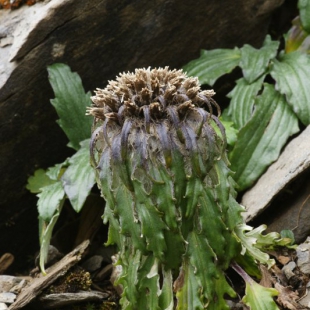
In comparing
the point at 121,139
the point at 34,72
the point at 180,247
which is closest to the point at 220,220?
the point at 180,247

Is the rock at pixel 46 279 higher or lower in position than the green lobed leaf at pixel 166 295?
lower

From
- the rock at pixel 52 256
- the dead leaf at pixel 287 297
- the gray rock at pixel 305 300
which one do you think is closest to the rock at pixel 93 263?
the rock at pixel 52 256

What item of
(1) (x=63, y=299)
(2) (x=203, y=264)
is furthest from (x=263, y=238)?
(1) (x=63, y=299)

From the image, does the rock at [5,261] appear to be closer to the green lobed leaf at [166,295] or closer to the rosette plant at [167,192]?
the rosette plant at [167,192]

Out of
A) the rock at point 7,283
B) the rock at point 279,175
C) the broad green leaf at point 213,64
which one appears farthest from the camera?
the broad green leaf at point 213,64

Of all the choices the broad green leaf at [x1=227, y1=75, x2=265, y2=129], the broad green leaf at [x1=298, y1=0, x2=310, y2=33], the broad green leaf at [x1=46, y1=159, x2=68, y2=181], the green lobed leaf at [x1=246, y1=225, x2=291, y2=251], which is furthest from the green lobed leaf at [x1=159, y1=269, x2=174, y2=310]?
the broad green leaf at [x1=298, y1=0, x2=310, y2=33]

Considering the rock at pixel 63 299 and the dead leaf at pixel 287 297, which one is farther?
the rock at pixel 63 299

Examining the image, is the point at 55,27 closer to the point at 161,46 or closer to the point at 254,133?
the point at 161,46
